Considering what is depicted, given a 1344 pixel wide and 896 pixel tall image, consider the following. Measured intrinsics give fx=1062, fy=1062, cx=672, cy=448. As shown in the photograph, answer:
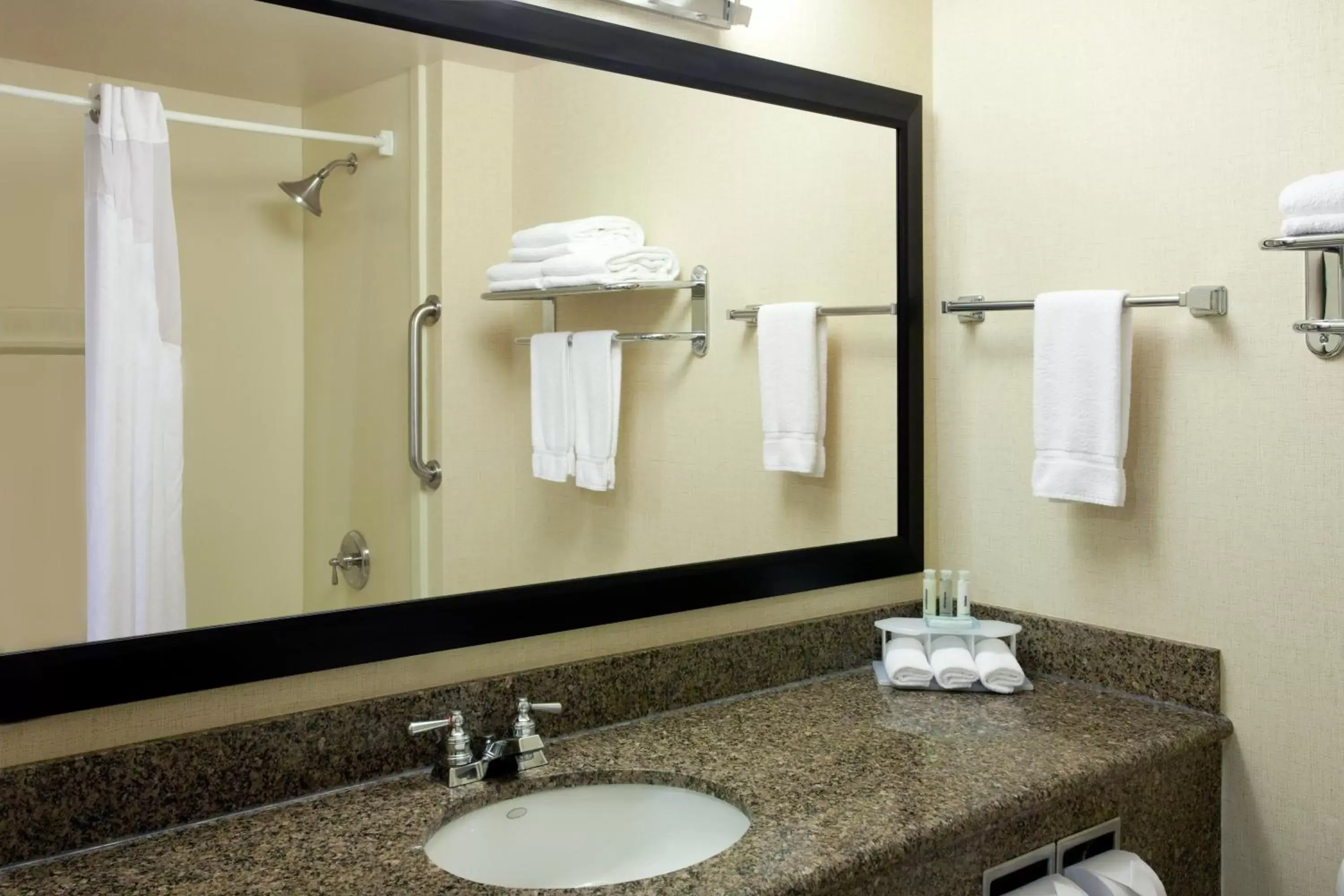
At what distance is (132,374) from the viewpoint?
48.4 inches

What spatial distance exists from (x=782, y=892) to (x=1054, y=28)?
151 centimetres

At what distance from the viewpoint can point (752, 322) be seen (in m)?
1.81

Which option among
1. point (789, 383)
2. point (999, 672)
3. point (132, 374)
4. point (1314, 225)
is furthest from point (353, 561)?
point (1314, 225)

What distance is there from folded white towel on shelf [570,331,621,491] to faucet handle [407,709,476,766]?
0.39 m

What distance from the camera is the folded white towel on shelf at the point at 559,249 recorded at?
151 centimetres

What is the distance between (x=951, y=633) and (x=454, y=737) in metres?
0.90

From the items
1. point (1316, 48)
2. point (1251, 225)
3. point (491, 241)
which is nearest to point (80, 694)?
point (491, 241)

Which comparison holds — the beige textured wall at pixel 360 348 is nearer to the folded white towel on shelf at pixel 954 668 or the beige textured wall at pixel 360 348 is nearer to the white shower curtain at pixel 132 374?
the white shower curtain at pixel 132 374

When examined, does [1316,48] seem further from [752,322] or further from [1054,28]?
[752,322]

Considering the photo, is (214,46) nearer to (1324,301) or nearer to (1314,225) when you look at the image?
(1314,225)

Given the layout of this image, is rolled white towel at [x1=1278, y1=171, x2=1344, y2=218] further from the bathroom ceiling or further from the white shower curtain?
the white shower curtain

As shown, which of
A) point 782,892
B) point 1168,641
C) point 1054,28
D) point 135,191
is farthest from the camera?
point 1054,28

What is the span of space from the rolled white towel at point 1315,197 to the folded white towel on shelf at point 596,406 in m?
0.92

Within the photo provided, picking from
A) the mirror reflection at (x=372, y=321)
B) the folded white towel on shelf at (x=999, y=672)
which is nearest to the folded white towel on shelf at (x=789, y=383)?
the mirror reflection at (x=372, y=321)
